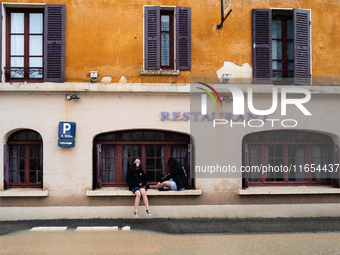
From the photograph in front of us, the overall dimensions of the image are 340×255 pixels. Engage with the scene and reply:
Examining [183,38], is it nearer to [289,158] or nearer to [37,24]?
[37,24]

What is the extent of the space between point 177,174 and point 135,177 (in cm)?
112

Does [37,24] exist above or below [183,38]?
above

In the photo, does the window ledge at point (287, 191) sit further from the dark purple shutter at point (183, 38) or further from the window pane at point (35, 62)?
the window pane at point (35, 62)

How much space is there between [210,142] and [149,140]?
1.69 m

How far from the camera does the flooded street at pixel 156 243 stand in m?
6.07

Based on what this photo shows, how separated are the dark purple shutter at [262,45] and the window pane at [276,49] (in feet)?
1.32

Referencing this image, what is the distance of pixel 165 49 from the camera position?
870 cm

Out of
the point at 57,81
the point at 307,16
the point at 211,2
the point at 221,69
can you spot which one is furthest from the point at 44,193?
the point at 307,16

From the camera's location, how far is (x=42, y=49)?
8.45 meters

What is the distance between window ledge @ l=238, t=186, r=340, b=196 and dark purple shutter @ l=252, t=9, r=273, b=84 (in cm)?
297

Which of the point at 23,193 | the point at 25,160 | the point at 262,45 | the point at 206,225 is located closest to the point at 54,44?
the point at 25,160

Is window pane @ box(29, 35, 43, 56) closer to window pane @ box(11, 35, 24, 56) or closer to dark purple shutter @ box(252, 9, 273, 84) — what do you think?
window pane @ box(11, 35, 24, 56)

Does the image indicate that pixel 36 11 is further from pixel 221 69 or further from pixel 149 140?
pixel 221 69

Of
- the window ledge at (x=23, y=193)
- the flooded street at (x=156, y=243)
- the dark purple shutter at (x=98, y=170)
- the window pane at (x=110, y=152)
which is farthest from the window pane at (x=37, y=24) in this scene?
the flooded street at (x=156, y=243)
